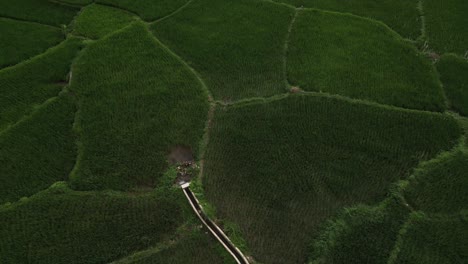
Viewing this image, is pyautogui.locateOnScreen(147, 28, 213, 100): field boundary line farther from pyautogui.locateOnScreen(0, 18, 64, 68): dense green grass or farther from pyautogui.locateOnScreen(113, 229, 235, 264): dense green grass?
pyautogui.locateOnScreen(113, 229, 235, 264): dense green grass

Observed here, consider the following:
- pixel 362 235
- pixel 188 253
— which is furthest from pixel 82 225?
pixel 362 235

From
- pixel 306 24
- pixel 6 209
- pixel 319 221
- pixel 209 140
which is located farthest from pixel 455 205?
pixel 6 209

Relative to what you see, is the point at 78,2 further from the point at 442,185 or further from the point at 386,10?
the point at 442,185

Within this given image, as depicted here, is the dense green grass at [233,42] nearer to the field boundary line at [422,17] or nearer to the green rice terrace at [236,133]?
the green rice terrace at [236,133]

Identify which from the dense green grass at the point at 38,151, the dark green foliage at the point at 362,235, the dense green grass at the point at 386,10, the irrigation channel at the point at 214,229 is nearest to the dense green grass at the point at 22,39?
the dense green grass at the point at 38,151

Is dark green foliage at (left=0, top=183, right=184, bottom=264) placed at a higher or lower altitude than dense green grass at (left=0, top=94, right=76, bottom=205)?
lower

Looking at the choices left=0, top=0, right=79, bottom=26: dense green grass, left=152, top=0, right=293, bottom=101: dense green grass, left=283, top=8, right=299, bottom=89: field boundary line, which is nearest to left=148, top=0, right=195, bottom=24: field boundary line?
left=152, top=0, right=293, bottom=101: dense green grass
